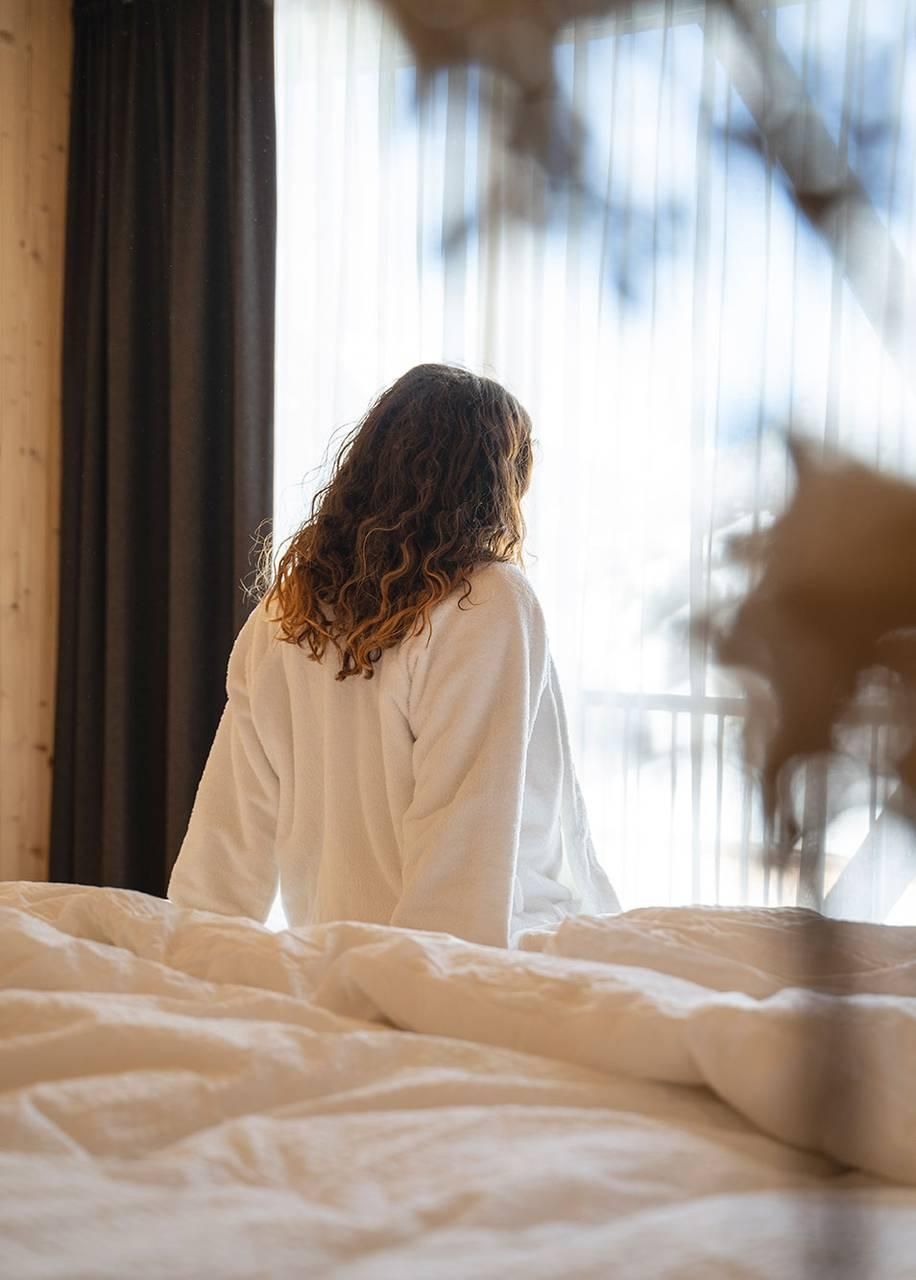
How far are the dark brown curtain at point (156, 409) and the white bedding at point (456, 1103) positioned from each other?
1.85 meters

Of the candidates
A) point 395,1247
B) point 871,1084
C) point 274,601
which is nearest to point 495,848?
point 274,601

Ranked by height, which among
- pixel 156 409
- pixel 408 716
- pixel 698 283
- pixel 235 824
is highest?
pixel 156 409

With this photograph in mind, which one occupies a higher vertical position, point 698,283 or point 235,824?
point 698,283

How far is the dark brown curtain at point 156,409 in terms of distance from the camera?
2.64 metres

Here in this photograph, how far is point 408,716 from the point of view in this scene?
1477 millimetres

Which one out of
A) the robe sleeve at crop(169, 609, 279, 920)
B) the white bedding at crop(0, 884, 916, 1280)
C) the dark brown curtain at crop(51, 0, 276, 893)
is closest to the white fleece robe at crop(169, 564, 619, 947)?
the robe sleeve at crop(169, 609, 279, 920)

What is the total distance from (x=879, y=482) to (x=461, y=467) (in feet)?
4.30

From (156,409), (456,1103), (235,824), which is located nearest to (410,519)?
(235,824)

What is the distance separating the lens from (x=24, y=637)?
2.89 m

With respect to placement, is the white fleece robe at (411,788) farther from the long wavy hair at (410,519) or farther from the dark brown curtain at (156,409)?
the dark brown curtain at (156,409)

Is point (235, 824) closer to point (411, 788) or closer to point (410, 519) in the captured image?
point (411, 788)

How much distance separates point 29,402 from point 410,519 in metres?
1.76

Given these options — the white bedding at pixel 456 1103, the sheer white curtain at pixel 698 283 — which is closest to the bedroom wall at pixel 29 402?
the white bedding at pixel 456 1103

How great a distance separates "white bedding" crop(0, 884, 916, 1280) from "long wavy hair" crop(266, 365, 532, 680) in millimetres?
629
